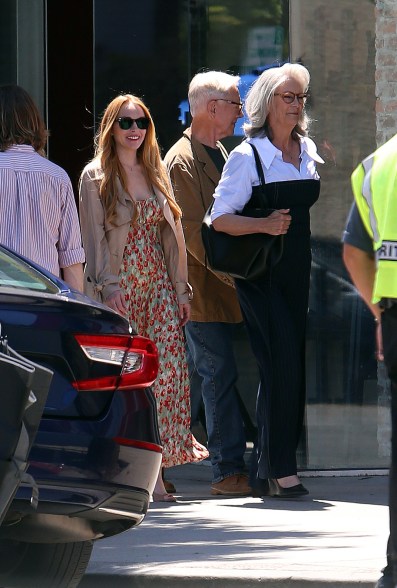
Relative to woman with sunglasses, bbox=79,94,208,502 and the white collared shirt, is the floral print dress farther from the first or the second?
the white collared shirt

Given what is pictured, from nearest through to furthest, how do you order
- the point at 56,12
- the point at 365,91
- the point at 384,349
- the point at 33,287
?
the point at 384,349, the point at 33,287, the point at 365,91, the point at 56,12

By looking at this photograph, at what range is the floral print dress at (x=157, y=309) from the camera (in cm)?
811

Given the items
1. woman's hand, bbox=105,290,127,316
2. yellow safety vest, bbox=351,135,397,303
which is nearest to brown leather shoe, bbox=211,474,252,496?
woman's hand, bbox=105,290,127,316

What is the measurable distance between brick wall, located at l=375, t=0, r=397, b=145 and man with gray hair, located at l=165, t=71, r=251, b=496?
3.24 feet

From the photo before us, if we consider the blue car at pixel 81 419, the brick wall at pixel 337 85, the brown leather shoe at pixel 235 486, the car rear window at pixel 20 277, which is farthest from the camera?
the brick wall at pixel 337 85

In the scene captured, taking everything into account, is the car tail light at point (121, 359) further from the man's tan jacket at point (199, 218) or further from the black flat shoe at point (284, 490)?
the man's tan jacket at point (199, 218)

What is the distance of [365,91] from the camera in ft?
30.4

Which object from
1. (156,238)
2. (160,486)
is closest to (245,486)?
(160,486)

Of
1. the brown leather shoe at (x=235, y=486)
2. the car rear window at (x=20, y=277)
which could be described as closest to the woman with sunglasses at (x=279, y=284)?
the brown leather shoe at (x=235, y=486)

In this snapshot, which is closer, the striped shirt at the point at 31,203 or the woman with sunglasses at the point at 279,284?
the striped shirt at the point at 31,203

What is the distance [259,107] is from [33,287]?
3.04 m

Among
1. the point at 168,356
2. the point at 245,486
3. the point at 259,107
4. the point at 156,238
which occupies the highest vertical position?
the point at 259,107

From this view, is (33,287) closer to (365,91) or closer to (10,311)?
(10,311)

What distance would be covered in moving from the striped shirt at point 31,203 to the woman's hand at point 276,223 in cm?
105
